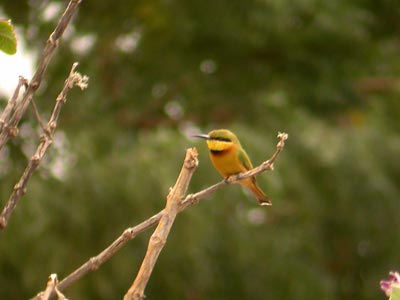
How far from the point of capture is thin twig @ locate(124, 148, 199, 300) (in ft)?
3.61

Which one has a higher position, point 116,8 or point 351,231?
point 116,8

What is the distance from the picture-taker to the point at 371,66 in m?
7.87

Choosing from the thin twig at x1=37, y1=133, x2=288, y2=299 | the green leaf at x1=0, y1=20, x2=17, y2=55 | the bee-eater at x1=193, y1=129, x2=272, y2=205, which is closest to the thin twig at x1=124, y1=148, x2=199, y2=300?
the thin twig at x1=37, y1=133, x2=288, y2=299

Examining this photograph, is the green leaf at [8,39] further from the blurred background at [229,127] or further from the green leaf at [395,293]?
the blurred background at [229,127]

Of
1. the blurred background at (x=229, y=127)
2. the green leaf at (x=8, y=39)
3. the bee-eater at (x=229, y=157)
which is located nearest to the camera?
the green leaf at (x=8, y=39)

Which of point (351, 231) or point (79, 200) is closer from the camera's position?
point (79, 200)

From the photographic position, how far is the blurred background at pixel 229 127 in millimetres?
6383

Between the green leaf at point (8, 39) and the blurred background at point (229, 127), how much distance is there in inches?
192

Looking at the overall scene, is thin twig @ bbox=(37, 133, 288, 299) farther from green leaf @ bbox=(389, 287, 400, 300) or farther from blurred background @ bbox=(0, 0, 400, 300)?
blurred background @ bbox=(0, 0, 400, 300)

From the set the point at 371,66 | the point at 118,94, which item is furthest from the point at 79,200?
the point at 371,66

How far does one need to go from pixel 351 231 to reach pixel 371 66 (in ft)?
4.12

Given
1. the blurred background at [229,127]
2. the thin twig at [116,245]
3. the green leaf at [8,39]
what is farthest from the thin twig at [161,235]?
the blurred background at [229,127]

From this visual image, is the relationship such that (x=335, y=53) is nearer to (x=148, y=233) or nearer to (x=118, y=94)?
(x=118, y=94)

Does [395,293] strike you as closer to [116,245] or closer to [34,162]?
[116,245]
